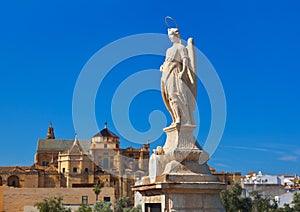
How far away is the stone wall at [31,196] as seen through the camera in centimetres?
5406

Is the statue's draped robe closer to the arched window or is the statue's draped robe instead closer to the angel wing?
the angel wing

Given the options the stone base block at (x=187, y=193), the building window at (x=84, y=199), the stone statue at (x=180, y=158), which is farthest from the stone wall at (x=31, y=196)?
the stone base block at (x=187, y=193)

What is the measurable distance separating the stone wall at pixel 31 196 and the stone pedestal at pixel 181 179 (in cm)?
4972

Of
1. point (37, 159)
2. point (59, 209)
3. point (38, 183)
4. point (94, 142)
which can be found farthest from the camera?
point (37, 159)

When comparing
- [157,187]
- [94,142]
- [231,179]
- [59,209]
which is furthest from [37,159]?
[157,187]

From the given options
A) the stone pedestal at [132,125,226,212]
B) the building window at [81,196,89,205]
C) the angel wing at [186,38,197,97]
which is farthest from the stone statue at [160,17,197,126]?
the building window at [81,196,89,205]

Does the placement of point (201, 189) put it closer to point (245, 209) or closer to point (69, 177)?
point (245, 209)

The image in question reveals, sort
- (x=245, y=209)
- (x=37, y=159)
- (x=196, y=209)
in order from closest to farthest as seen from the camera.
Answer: (x=196, y=209), (x=245, y=209), (x=37, y=159)

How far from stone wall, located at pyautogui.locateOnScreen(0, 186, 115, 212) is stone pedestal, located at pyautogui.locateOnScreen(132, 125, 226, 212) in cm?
4972

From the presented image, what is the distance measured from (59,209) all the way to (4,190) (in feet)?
39.1

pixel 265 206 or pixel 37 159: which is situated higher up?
pixel 37 159

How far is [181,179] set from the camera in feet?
25.5

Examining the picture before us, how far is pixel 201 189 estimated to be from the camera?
7.81 meters

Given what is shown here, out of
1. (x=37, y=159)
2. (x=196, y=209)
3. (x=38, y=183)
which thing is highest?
(x=37, y=159)
